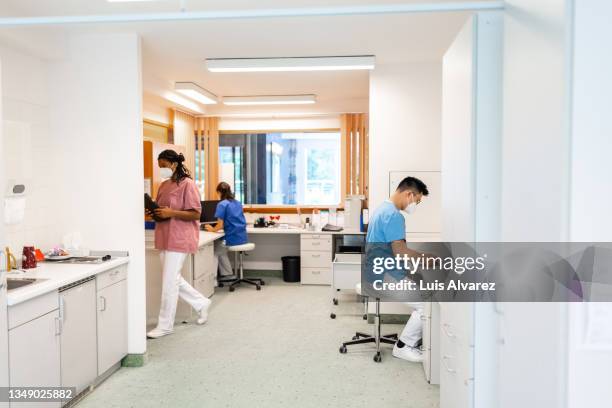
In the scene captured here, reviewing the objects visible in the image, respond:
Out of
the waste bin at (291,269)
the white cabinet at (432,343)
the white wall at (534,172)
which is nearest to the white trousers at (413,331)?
the white cabinet at (432,343)

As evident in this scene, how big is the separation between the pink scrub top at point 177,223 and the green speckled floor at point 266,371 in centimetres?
88

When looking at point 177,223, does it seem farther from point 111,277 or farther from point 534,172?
point 534,172

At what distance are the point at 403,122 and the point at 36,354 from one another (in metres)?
3.83

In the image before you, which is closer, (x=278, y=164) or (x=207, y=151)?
(x=207, y=151)

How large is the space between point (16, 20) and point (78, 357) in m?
2.11

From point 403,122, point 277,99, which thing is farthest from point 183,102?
point 403,122

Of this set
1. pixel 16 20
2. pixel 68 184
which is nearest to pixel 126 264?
pixel 68 184

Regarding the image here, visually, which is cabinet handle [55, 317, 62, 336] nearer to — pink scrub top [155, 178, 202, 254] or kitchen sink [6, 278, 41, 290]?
kitchen sink [6, 278, 41, 290]

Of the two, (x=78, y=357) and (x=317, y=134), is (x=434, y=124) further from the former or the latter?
(x=78, y=357)

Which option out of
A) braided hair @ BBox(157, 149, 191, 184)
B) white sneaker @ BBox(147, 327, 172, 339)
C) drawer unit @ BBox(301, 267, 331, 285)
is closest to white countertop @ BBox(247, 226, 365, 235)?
drawer unit @ BBox(301, 267, 331, 285)

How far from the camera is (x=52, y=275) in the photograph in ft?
10.1

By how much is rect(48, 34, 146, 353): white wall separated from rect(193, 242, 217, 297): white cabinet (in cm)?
A: 160

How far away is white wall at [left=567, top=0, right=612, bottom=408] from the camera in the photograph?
4.11 ft

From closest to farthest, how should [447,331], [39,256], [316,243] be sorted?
[447,331] → [39,256] → [316,243]
